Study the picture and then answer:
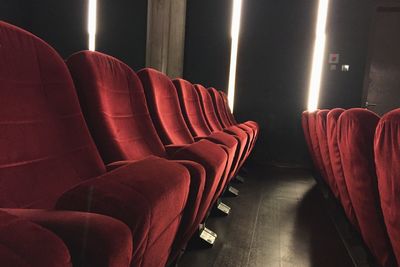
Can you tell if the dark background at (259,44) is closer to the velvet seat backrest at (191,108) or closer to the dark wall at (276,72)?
the dark wall at (276,72)

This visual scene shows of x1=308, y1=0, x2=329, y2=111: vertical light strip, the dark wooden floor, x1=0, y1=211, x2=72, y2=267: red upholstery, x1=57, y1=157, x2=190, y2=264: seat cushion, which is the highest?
x1=308, y1=0, x2=329, y2=111: vertical light strip

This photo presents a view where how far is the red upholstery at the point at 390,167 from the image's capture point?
46cm

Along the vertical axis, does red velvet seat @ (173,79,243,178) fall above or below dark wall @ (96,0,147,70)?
below

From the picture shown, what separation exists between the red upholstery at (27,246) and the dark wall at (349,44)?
8.59 feet

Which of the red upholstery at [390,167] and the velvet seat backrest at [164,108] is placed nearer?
the red upholstery at [390,167]

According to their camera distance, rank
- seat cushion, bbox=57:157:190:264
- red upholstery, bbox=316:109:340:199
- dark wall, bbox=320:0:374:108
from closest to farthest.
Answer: seat cushion, bbox=57:157:190:264 < red upholstery, bbox=316:109:340:199 < dark wall, bbox=320:0:374:108

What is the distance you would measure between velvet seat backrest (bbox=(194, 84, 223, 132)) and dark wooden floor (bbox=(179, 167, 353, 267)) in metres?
0.32

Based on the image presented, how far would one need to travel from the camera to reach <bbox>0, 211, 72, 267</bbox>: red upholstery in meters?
0.19

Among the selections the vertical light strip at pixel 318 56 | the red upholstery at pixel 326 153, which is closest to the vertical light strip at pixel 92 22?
the vertical light strip at pixel 318 56

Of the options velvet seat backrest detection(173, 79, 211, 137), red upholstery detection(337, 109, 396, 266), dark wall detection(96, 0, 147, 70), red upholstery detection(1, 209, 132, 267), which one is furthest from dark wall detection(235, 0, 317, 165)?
red upholstery detection(1, 209, 132, 267)

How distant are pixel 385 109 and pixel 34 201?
11.0ft

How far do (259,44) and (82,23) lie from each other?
1.33 metres

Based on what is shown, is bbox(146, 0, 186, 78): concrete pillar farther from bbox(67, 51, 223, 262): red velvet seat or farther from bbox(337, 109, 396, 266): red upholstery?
bbox(337, 109, 396, 266): red upholstery

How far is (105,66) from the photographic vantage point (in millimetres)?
730
